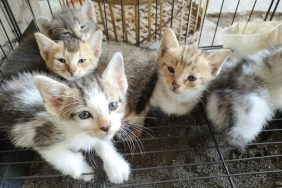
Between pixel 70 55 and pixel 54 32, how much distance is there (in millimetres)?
290

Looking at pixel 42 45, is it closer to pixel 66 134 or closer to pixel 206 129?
pixel 66 134

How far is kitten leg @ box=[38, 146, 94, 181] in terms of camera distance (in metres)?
1.14

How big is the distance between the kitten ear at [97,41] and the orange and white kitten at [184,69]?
0.29m

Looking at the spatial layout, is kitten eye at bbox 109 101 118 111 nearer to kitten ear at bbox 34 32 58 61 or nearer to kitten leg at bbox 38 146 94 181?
kitten leg at bbox 38 146 94 181

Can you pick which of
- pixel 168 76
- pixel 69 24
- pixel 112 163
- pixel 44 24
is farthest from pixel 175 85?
pixel 44 24

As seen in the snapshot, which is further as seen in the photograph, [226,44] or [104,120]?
[226,44]

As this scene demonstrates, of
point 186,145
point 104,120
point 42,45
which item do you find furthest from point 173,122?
point 42,45

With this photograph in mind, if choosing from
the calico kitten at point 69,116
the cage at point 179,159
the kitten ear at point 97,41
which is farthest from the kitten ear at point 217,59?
the kitten ear at point 97,41

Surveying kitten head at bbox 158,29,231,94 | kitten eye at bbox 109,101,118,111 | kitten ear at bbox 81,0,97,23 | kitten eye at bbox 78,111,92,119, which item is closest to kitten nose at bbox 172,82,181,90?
kitten head at bbox 158,29,231,94

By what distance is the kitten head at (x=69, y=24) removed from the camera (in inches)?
57.7

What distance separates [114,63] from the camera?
1008mm

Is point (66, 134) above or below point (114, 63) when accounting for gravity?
below

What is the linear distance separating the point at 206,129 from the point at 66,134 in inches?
27.2

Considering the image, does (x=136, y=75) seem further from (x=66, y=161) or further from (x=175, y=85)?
(x=66, y=161)
